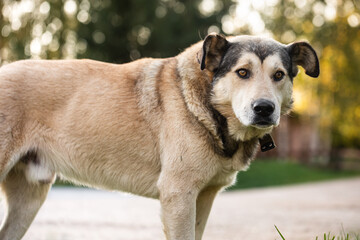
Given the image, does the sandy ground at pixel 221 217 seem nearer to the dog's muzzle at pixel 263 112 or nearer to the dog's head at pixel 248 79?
the dog's head at pixel 248 79

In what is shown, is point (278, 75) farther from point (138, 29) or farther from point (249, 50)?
point (138, 29)

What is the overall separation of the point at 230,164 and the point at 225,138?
0.22m

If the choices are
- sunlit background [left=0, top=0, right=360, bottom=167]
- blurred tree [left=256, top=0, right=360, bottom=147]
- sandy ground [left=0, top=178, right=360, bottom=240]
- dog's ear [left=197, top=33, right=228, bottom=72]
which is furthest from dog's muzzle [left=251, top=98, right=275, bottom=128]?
blurred tree [left=256, top=0, right=360, bottom=147]

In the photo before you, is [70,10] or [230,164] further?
[70,10]

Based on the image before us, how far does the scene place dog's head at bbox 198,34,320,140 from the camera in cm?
381

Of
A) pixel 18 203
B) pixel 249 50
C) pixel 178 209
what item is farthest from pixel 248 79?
pixel 18 203

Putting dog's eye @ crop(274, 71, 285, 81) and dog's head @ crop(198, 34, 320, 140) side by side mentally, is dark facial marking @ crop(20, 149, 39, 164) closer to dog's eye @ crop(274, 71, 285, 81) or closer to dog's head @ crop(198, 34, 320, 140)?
dog's head @ crop(198, 34, 320, 140)

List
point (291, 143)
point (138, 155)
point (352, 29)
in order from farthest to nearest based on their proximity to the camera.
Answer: point (291, 143) < point (352, 29) < point (138, 155)

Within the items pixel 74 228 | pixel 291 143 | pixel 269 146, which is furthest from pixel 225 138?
pixel 291 143

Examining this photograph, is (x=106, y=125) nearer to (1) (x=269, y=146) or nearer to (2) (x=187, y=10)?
(1) (x=269, y=146)

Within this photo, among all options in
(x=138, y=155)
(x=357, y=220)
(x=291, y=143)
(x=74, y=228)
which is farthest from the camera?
(x=291, y=143)

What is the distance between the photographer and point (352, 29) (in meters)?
25.4

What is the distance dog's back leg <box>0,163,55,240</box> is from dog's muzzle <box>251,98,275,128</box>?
81.6 inches

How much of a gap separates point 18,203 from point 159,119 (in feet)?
5.32
